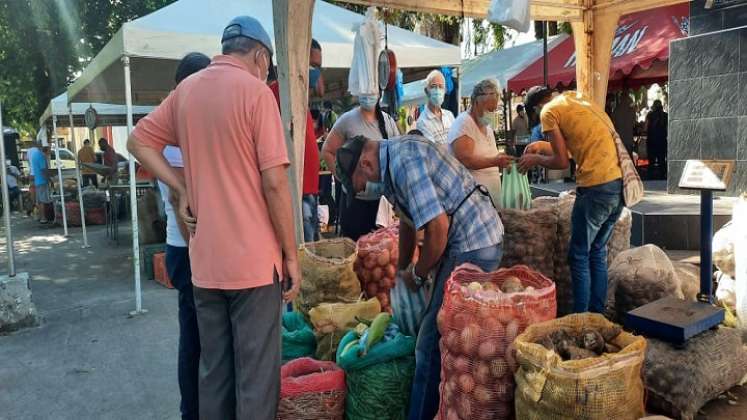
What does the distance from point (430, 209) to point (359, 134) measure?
7.44 ft

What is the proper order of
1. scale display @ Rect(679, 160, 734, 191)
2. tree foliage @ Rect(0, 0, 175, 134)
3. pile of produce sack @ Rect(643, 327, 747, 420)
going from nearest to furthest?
pile of produce sack @ Rect(643, 327, 747, 420) < scale display @ Rect(679, 160, 734, 191) < tree foliage @ Rect(0, 0, 175, 134)

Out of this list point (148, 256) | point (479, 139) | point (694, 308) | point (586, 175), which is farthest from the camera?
point (148, 256)

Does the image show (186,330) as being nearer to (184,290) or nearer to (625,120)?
(184,290)

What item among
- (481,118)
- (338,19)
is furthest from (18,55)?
(481,118)

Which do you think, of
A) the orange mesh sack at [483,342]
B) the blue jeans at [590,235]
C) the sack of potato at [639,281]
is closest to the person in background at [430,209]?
the orange mesh sack at [483,342]

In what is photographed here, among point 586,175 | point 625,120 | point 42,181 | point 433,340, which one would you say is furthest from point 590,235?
point 42,181

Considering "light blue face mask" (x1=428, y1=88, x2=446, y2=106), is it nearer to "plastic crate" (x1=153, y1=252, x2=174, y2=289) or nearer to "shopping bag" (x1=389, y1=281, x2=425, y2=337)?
"shopping bag" (x1=389, y1=281, x2=425, y2=337)

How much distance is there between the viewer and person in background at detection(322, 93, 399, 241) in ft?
15.4

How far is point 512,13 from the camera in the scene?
186 inches

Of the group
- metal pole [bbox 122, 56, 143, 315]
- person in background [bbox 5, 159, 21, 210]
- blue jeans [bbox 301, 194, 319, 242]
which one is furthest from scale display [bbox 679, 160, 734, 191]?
person in background [bbox 5, 159, 21, 210]

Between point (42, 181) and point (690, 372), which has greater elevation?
point (42, 181)

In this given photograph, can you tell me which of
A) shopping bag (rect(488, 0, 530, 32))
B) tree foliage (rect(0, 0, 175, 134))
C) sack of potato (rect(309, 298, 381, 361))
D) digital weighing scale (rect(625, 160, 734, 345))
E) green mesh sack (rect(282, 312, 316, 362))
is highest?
tree foliage (rect(0, 0, 175, 134))

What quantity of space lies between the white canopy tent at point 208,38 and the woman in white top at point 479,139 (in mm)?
3021

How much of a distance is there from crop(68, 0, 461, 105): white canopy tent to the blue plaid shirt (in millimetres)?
4174
